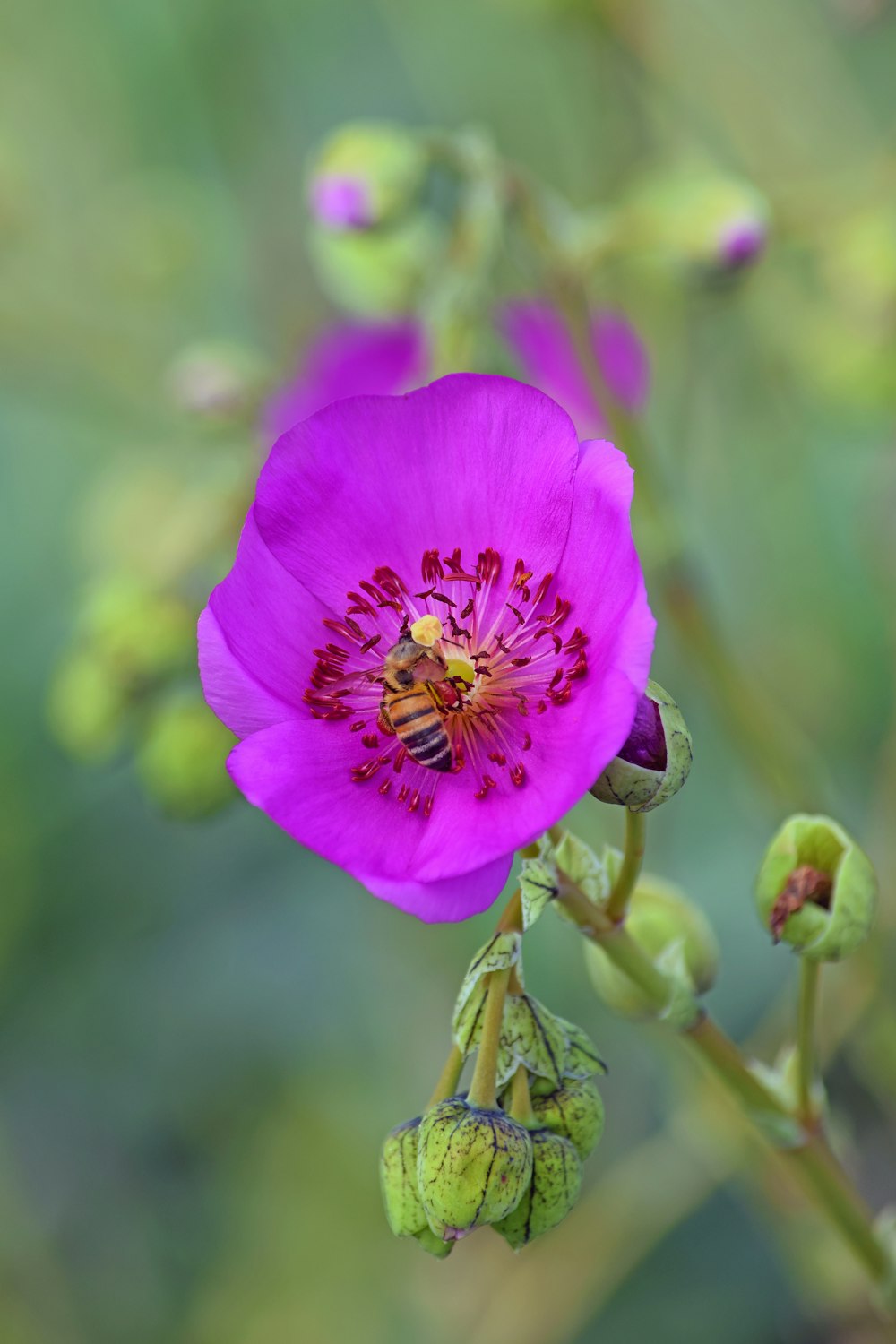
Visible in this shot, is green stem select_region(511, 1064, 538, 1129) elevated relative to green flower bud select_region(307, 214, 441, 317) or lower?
lower

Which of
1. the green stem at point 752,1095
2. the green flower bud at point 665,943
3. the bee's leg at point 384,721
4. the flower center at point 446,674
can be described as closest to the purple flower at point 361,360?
the flower center at point 446,674

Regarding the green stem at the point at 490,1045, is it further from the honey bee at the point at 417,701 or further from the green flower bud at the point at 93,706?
the green flower bud at the point at 93,706

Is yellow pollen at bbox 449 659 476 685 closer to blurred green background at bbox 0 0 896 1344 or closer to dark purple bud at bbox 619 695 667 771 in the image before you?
dark purple bud at bbox 619 695 667 771

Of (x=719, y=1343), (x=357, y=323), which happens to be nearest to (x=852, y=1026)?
(x=719, y=1343)

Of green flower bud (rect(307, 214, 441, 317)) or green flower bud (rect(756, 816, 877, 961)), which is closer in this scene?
green flower bud (rect(756, 816, 877, 961))

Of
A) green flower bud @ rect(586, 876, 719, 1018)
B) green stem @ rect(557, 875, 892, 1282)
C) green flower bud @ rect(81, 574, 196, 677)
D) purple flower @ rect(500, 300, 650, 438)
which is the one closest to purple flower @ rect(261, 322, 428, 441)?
purple flower @ rect(500, 300, 650, 438)

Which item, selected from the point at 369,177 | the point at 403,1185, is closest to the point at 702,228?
the point at 369,177

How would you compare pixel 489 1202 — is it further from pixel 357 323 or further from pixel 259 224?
pixel 259 224
